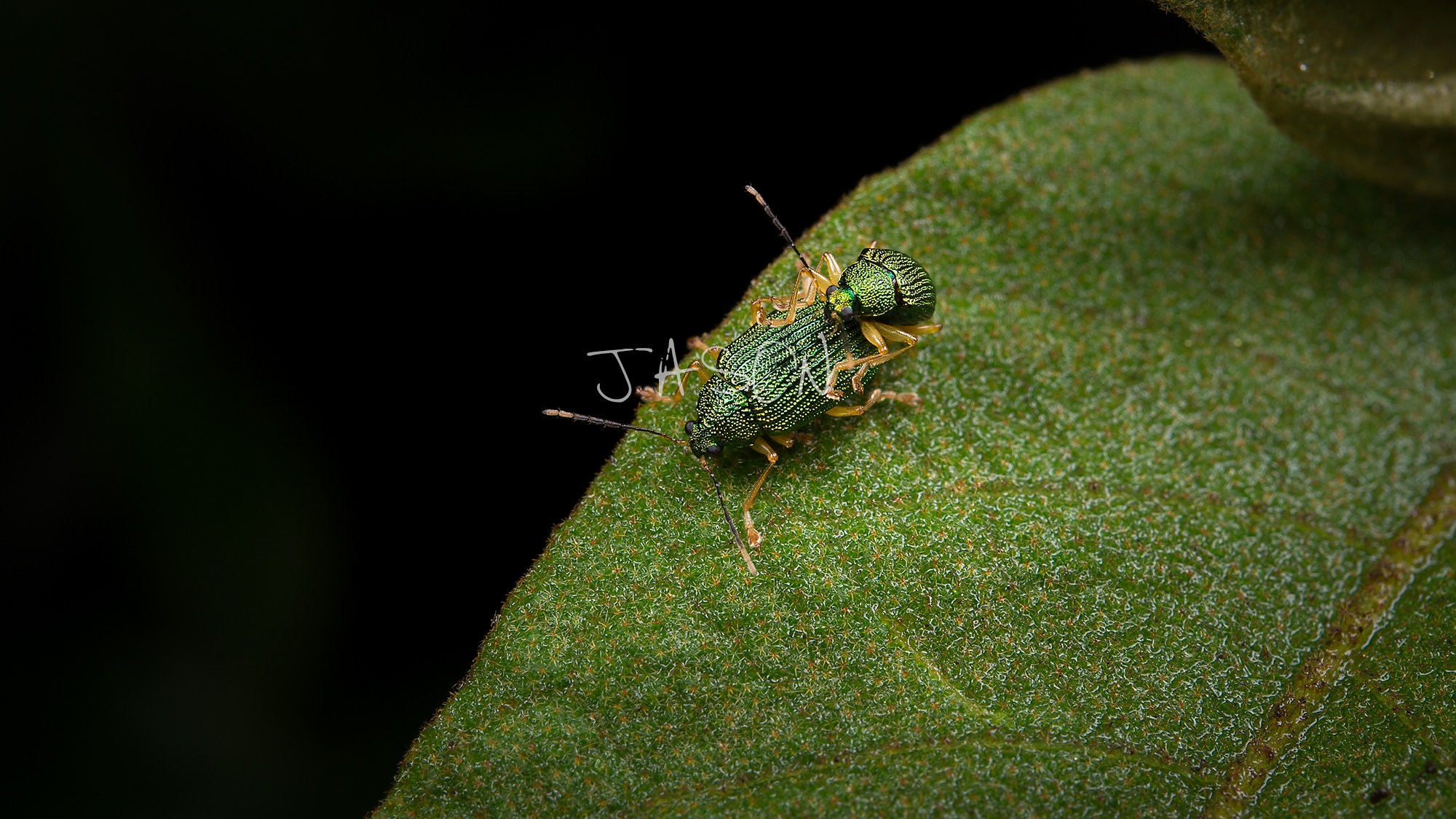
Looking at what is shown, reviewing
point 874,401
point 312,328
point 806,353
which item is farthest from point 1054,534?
point 312,328

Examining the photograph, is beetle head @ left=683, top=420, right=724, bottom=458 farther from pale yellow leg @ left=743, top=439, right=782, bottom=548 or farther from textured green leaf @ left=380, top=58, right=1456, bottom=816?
pale yellow leg @ left=743, top=439, right=782, bottom=548

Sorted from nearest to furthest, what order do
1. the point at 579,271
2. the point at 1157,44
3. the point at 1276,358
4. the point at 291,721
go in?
the point at 1276,358
the point at 291,721
the point at 579,271
the point at 1157,44

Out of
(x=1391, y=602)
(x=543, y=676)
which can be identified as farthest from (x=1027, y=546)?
(x=543, y=676)

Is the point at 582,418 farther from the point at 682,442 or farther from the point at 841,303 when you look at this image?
the point at 841,303

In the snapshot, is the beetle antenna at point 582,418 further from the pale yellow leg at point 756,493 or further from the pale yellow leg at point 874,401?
the pale yellow leg at point 874,401

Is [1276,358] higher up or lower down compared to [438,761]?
lower down

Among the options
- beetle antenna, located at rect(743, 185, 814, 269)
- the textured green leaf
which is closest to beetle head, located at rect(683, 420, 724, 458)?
the textured green leaf

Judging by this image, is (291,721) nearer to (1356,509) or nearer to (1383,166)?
(1356,509)
